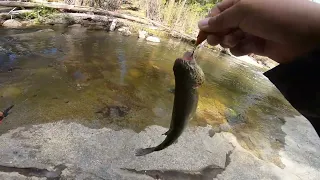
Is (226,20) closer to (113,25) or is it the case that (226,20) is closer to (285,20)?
(285,20)

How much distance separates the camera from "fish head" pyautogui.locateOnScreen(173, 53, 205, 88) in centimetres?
204

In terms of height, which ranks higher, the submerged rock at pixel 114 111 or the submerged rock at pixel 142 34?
the submerged rock at pixel 142 34

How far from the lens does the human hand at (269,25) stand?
1.30 metres

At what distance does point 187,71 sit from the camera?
206 centimetres

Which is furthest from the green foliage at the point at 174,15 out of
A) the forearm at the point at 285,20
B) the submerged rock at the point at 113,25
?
the forearm at the point at 285,20

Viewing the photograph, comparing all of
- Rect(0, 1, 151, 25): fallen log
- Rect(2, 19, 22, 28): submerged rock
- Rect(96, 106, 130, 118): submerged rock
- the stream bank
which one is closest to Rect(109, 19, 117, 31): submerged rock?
the stream bank

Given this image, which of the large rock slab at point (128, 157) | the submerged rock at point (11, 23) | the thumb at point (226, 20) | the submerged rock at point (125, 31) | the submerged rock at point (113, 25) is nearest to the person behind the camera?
the thumb at point (226, 20)

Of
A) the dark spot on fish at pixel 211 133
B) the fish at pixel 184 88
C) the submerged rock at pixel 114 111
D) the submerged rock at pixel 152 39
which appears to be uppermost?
the fish at pixel 184 88

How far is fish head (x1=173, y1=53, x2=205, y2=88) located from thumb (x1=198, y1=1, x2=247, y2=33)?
0.27 meters

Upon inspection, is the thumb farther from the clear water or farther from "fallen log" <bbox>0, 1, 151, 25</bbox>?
"fallen log" <bbox>0, 1, 151, 25</bbox>

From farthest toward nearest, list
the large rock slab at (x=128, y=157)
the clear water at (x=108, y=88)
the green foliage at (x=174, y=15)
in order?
the green foliage at (x=174, y=15)
the clear water at (x=108, y=88)
the large rock slab at (x=128, y=157)

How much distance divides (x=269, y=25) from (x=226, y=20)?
0.30 meters

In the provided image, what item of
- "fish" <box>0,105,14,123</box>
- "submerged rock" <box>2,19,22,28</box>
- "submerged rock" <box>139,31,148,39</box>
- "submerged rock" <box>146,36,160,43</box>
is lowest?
"fish" <box>0,105,14,123</box>

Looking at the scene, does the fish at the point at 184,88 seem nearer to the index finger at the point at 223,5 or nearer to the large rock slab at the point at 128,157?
the index finger at the point at 223,5
